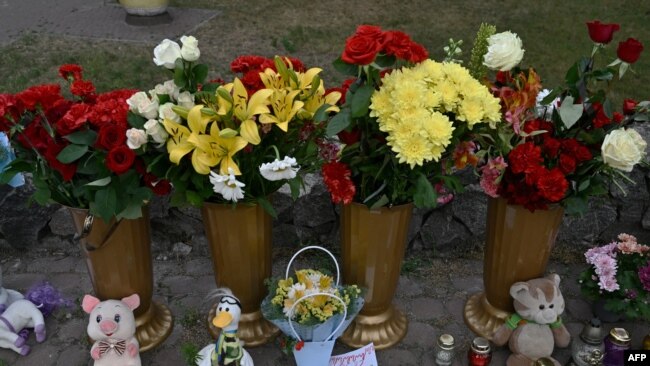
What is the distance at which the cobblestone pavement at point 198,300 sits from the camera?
2480 mm

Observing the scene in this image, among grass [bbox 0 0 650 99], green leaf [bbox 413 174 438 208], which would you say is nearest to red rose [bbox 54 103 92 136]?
green leaf [bbox 413 174 438 208]

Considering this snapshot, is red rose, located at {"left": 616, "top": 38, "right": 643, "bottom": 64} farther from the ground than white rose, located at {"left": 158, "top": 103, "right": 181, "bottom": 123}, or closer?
farther from the ground

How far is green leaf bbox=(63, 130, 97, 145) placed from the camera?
2.01 m

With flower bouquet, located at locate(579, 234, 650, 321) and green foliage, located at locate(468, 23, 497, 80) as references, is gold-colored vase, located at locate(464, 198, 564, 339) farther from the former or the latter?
green foliage, located at locate(468, 23, 497, 80)

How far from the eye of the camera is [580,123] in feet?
7.39

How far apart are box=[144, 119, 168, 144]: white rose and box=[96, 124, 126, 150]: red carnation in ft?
0.28

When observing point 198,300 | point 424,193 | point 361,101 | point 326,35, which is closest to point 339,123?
point 361,101

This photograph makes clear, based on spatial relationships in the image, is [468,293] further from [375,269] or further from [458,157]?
[458,157]

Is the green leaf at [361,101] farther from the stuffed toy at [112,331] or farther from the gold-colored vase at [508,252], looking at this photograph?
the stuffed toy at [112,331]

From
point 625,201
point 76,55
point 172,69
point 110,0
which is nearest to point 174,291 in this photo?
point 172,69

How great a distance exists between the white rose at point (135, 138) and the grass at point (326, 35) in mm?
2731

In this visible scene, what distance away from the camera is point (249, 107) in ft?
6.59

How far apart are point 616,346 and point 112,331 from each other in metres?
1.84

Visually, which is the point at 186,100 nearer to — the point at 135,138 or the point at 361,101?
the point at 135,138
